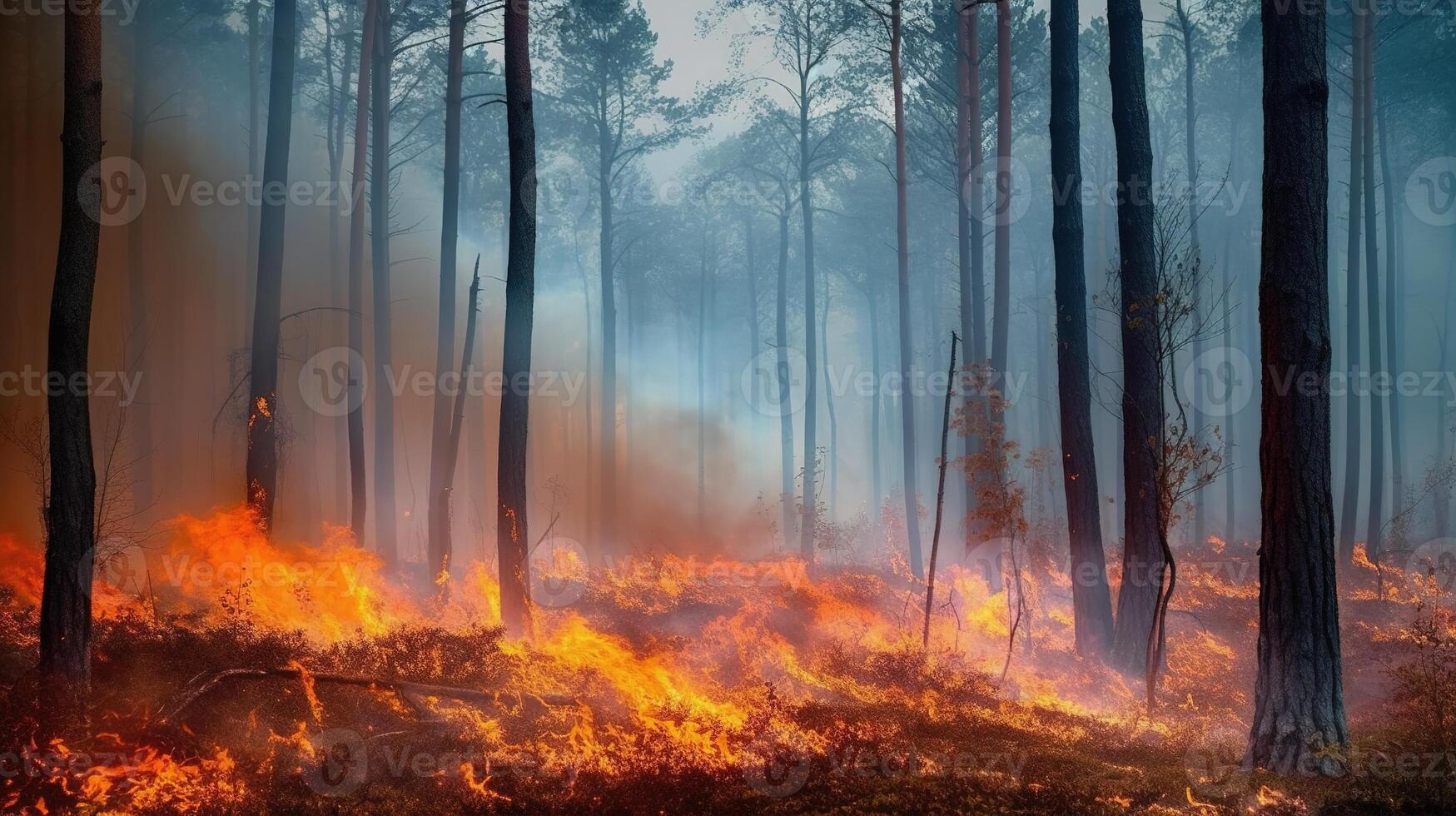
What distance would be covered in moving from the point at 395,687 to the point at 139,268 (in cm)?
1729

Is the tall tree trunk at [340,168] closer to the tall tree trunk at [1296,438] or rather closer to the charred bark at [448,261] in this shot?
the charred bark at [448,261]

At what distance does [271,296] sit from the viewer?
12.9m

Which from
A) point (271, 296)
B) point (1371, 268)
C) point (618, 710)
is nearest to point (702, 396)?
point (1371, 268)

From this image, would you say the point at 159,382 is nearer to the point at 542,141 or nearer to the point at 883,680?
the point at 542,141

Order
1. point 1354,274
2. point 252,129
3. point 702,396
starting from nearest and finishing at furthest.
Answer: point 1354,274 < point 252,129 < point 702,396

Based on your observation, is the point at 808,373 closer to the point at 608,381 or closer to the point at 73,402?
the point at 608,381

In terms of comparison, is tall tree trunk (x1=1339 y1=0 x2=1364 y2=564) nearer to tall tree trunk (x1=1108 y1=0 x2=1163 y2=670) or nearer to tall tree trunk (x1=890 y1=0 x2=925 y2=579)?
tall tree trunk (x1=890 y1=0 x2=925 y2=579)

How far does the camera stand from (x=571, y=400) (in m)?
45.8

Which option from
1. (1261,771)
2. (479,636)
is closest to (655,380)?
(479,636)

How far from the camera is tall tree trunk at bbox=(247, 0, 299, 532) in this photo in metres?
12.4

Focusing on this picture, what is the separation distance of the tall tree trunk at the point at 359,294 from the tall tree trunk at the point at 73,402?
852cm

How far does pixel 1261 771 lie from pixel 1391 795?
91 cm

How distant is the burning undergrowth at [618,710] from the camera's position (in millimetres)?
5668

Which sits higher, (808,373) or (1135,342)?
(808,373)
